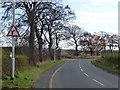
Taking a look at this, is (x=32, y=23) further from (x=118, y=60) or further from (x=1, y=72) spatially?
(x=1, y=72)

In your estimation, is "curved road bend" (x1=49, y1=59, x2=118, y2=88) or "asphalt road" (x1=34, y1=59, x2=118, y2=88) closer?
"asphalt road" (x1=34, y1=59, x2=118, y2=88)

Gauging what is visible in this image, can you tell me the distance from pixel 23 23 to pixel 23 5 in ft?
7.59

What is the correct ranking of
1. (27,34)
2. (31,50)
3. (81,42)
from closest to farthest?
1. (31,50)
2. (27,34)
3. (81,42)

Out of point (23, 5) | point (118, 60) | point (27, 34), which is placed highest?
point (23, 5)

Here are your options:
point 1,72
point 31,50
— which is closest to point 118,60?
point 31,50

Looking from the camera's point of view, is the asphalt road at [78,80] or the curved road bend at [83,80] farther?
the curved road bend at [83,80]

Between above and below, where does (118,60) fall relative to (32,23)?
below

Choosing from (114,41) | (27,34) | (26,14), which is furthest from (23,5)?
(114,41)

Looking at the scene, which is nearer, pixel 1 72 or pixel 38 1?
pixel 1 72

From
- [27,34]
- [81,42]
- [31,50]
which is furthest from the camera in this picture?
[81,42]

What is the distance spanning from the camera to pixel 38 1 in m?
44.1

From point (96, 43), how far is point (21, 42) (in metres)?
98.5

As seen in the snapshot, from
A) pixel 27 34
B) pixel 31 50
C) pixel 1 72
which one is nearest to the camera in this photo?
pixel 1 72

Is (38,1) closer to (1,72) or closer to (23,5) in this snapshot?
(23,5)
